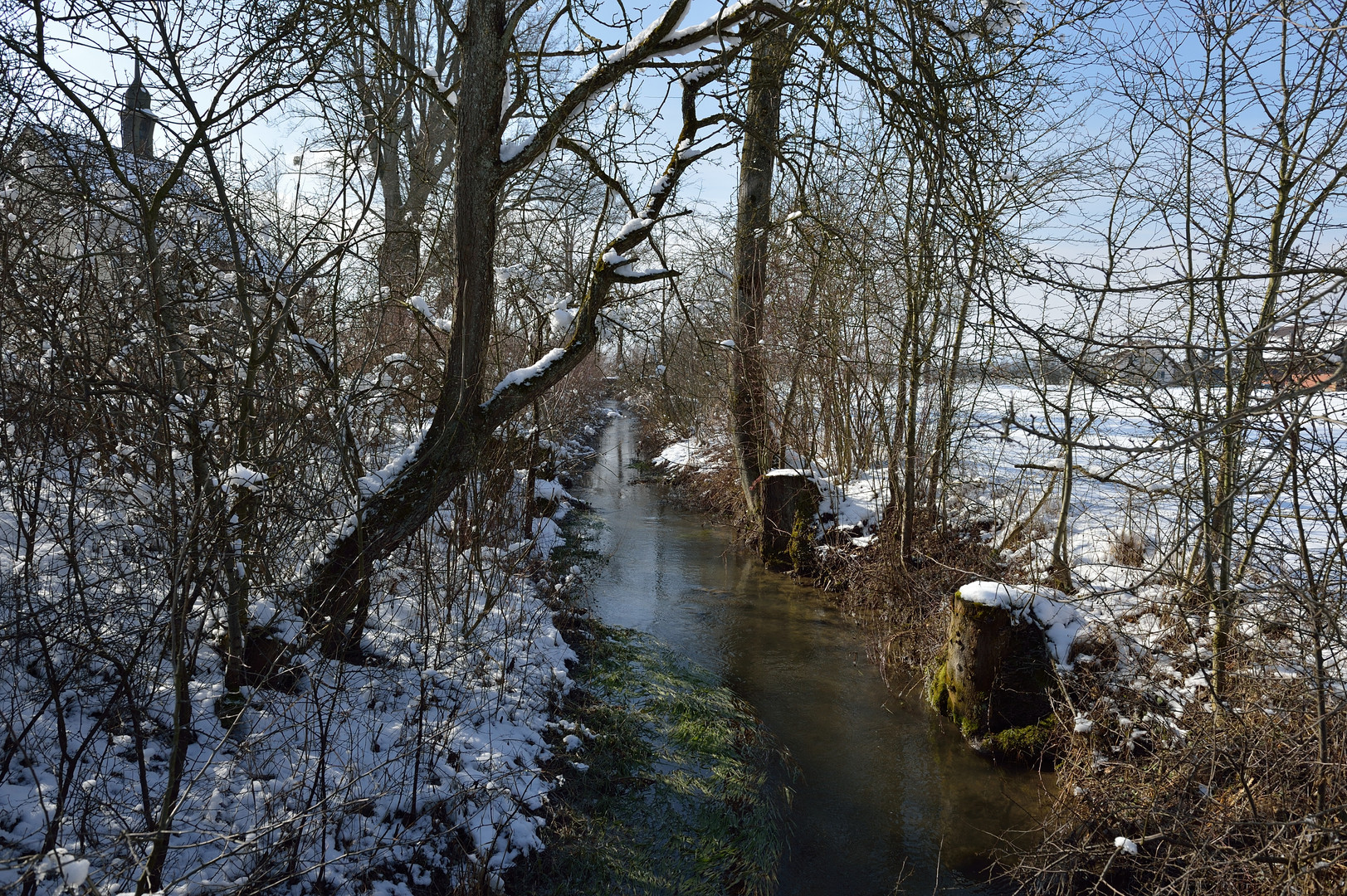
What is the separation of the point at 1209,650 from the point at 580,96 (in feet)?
19.3

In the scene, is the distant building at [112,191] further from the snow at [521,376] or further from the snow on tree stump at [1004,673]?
the snow on tree stump at [1004,673]

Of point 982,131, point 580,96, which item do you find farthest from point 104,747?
point 982,131

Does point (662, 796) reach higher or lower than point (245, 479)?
lower

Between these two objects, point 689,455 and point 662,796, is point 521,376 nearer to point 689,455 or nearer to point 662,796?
point 662,796

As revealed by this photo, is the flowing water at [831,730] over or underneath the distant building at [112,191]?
underneath

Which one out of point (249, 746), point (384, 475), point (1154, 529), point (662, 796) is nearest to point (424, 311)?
point (384, 475)

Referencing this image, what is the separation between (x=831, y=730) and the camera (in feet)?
20.5

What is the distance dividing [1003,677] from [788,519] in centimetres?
470

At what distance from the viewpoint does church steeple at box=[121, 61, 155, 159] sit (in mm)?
3814

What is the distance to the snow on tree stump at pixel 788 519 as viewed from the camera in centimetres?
1023

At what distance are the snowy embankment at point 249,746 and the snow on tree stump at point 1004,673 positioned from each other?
3221 millimetres

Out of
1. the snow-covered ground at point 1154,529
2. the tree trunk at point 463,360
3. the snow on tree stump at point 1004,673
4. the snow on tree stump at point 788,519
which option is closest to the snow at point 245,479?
the tree trunk at point 463,360

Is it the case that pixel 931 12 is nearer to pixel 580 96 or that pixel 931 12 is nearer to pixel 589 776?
pixel 580 96

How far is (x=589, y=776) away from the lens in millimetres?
5117
